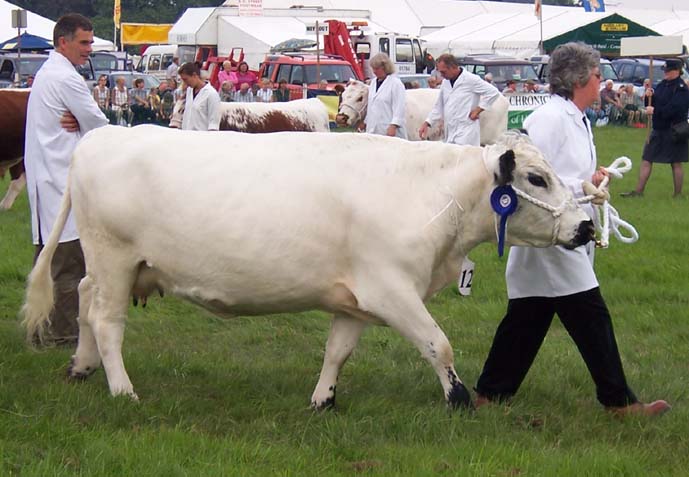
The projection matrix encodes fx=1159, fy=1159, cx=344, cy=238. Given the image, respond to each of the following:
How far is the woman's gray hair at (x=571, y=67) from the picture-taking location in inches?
245

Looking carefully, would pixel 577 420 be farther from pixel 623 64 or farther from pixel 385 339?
pixel 623 64

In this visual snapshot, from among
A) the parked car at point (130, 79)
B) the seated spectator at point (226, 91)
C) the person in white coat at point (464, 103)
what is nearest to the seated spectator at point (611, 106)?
the seated spectator at point (226, 91)

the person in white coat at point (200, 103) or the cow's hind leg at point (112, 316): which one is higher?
the person in white coat at point (200, 103)

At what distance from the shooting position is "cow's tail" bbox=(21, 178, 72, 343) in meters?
6.70

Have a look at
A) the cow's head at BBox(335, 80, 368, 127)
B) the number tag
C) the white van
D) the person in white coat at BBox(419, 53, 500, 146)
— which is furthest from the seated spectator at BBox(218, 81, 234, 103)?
the number tag

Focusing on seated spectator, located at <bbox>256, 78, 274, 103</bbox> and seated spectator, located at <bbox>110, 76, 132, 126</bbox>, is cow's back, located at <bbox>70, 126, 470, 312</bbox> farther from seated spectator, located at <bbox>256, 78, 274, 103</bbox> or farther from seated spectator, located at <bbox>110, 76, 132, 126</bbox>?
seated spectator, located at <bbox>256, 78, 274, 103</bbox>

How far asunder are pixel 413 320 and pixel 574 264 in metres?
0.94

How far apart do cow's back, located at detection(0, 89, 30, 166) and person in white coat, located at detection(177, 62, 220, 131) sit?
273cm

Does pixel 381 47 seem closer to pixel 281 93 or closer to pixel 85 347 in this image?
pixel 281 93

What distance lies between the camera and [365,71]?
42562 millimetres

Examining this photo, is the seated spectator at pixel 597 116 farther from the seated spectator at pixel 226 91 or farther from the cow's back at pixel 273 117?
the cow's back at pixel 273 117

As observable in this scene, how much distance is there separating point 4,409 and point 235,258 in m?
1.39

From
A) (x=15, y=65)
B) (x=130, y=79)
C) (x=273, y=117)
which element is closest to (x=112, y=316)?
(x=273, y=117)

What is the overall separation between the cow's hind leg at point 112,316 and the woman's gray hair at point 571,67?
2.52 m
